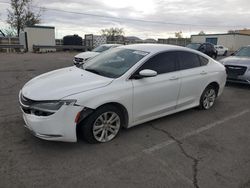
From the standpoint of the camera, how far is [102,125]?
12.4 feet

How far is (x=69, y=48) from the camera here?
27.7 m

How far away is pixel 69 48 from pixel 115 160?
1019 inches

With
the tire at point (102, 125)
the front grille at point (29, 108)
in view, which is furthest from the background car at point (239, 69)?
the front grille at point (29, 108)

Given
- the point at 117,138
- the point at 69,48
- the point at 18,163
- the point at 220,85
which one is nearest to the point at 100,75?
the point at 117,138

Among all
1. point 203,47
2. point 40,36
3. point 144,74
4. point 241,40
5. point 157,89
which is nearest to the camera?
point 144,74

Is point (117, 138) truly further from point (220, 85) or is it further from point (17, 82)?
point (17, 82)

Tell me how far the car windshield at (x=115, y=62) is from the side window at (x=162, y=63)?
0.62 feet

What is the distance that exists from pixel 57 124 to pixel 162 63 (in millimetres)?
2365

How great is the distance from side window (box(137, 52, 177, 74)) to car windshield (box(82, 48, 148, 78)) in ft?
0.62

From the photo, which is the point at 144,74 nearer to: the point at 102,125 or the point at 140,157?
the point at 102,125

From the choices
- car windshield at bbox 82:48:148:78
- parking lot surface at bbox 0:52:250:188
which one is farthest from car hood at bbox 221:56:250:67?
car windshield at bbox 82:48:148:78

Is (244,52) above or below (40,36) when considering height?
below

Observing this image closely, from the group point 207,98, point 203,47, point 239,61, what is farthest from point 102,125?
point 203,47

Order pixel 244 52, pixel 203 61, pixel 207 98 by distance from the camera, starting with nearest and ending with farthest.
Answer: pixel 203 61, pixel 207 98, pixel 244 52
